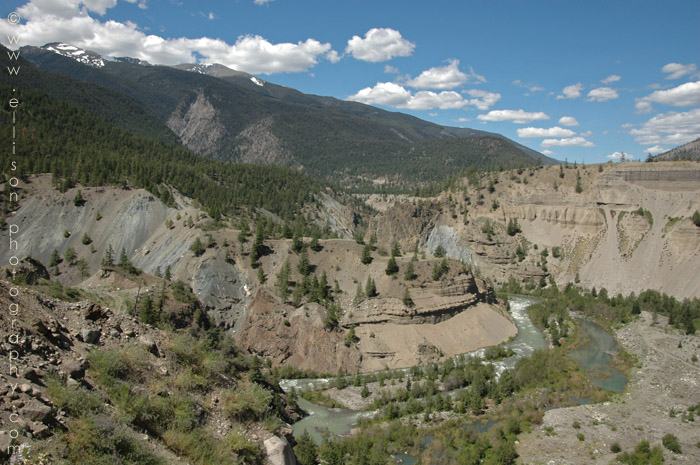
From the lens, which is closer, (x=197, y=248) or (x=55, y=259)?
(x=197, y=248)

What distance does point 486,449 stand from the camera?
115ft

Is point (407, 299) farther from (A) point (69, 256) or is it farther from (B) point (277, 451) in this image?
(A) point (69, 256)

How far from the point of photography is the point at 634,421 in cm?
4091

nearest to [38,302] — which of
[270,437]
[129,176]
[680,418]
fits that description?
[270,437]

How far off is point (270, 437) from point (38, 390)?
8.11 m

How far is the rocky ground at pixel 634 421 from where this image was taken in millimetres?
35219

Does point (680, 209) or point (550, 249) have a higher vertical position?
point (680, 209)

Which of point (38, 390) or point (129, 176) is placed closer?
point (38, 390)

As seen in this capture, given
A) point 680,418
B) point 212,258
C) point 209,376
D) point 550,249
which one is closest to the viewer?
point 209,376

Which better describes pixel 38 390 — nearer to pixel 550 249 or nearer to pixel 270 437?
pixel 270 437

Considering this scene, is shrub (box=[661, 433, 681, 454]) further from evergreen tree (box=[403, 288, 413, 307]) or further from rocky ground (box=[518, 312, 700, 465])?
evergreen tree (box=[403, 288, 413, 307])

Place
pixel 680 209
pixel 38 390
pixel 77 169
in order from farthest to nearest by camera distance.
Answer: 1. pixel 680 209
2. pixel 77 169
3. pixel 38 390

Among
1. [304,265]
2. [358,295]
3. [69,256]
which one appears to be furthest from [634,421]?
[69,256]

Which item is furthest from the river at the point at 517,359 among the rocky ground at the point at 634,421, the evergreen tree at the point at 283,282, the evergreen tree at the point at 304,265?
the evergreen tree at the point at 304,265
